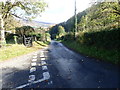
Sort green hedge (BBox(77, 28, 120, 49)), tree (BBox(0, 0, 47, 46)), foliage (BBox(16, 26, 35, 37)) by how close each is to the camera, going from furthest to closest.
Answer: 1. foliage (BBox(16, 26, 35, 37))
2. tree (BBox(0, 0, 47, 46))
3. green hedge (BBox(77, 28, 120, 49))

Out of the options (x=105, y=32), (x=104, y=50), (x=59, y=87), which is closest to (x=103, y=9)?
(x=105, y=32)

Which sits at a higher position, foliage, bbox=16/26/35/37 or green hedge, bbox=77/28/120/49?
foliage, bbox=16/26/35/37

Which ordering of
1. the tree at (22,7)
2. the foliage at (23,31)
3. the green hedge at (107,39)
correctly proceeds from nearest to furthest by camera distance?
the green hedge at (107,39) → the tree at (22,7) → the foliage at (23,31)

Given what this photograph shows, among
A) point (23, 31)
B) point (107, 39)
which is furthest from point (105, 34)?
point (23, 31)

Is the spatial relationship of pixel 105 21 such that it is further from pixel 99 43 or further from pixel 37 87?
pixel 37 87

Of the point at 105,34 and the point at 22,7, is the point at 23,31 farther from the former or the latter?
the point at 105,34

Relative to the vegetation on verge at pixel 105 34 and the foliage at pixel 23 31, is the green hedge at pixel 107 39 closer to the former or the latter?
the vegetation on verge at pixel 105 34

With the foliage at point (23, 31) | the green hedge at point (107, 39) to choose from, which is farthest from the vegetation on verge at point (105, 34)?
the foliage at point (23, 31)

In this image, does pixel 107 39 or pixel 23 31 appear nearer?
pixel 107 39

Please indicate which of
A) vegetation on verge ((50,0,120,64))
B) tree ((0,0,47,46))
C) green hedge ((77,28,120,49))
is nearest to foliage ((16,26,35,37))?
tree ((0,0,47,46))

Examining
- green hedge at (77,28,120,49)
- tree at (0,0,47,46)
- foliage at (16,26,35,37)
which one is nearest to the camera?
green hedge at (77,28,120,49)

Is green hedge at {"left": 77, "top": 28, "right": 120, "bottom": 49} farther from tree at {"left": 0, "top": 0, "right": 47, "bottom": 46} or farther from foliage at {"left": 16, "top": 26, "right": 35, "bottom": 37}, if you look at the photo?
foliage at {"left": 16, "top": 26, "right": 35, "bottom": 37}

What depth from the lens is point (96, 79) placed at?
4.84 meters

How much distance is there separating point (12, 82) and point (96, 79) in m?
3.37
